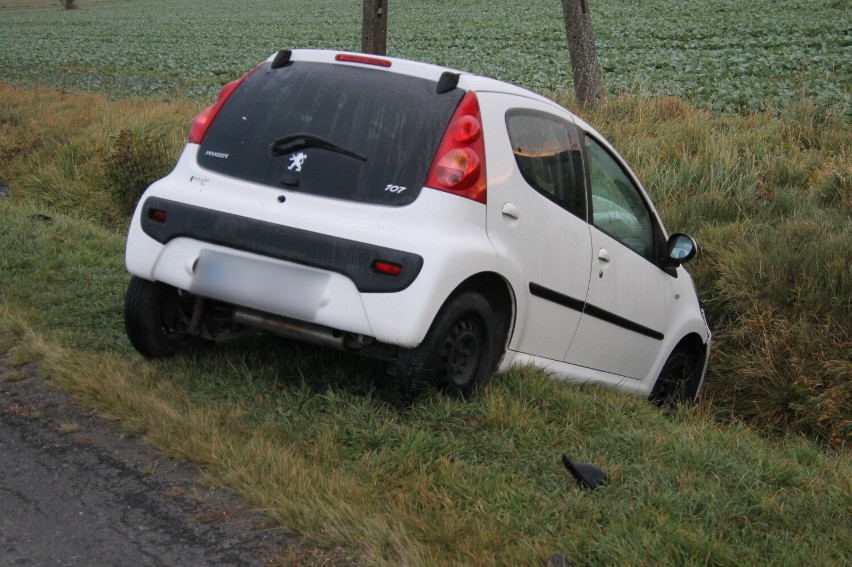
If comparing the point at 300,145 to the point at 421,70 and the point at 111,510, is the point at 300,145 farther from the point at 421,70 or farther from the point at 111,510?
the point at 111,510

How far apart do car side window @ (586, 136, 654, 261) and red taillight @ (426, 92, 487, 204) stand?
1139mm

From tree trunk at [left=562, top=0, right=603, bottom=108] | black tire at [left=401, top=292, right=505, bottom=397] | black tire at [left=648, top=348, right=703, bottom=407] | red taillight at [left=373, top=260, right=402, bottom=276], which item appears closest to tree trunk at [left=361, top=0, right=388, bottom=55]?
tree trunk at [left=562, top=0, right=603, bottom=108]

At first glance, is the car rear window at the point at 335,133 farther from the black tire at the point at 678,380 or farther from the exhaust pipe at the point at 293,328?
the black tire at the point at 678,380

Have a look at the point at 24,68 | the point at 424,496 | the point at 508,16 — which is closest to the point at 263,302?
the point at 424,496

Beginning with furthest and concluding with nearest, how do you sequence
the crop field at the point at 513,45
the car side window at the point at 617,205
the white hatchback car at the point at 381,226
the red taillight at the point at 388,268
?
the crop field at the point at 513,45, the car side window at the point at 617,205, the white hatchback car at the point at 381,226, the red taillight at the point at 388,268

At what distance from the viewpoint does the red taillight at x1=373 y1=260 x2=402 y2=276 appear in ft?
13.9

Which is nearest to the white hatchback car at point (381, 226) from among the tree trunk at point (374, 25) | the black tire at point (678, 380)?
the black tire at point (678, 380)

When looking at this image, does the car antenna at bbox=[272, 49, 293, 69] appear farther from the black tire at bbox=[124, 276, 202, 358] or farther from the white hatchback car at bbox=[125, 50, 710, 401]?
the black tire at bbox=[124, 276, 202, 358]

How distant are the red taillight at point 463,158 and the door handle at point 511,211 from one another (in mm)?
181

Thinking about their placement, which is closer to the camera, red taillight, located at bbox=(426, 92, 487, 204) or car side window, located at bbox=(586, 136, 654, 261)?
red taillight, located at bbox=(426, 92, 487, 204)

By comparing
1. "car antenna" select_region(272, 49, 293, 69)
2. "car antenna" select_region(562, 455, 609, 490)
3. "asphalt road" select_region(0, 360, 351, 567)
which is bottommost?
"asphalt road" select_region(0, 360, 351, 567)

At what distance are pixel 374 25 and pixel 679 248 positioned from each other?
5.58m

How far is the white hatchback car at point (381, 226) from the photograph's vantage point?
4.36 metres

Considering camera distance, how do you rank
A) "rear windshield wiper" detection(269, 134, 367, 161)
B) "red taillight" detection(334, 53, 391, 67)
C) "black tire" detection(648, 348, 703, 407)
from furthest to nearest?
"black tire" detection(648, 348, 703, 407) < "red taillight" detection(334, 53, 391, 67) < "rear windshield wiper" detection(269, 134, 367, 161)
